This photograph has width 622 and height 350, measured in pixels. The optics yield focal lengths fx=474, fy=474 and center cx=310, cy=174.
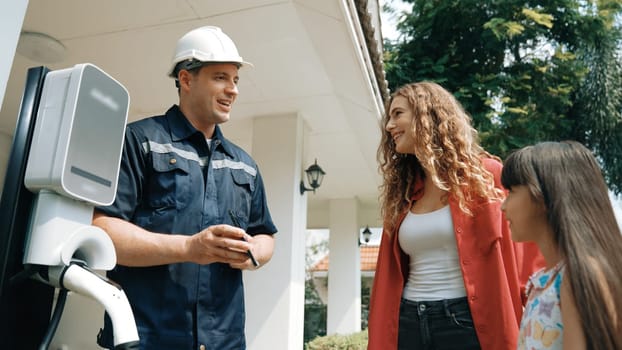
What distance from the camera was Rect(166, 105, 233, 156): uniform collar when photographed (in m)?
1.55

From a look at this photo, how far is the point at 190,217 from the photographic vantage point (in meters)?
1.43

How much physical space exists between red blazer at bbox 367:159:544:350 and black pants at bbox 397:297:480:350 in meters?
0.03

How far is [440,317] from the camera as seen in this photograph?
1.63 metres

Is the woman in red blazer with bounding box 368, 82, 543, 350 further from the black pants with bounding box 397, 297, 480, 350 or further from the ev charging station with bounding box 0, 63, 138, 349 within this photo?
the ev charging station with bounding box 0, 63, 138, 349

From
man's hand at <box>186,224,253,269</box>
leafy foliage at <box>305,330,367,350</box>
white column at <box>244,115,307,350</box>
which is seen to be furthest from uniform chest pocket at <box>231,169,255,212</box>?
leafy foliage at <box>305,330,367,350</box>

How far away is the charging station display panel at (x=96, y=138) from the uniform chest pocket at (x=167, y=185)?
0.40m

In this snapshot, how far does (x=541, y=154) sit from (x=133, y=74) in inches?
140

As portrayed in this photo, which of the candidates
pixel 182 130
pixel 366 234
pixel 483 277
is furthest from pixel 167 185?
pixel 366 234

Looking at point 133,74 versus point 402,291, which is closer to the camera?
point 402,291

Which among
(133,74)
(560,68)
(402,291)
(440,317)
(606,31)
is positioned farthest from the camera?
(606,31)

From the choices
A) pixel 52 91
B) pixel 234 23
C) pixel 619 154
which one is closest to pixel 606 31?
pixel 619 154

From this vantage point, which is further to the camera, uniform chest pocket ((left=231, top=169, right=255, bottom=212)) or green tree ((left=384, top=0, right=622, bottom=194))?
green tree ((left=384, top=0, right=622, bottom=194))

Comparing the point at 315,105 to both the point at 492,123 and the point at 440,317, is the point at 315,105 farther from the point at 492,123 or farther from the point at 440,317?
the point at 492,123

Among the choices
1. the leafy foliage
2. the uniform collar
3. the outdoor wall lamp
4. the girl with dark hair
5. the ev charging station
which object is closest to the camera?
the ev charging station
